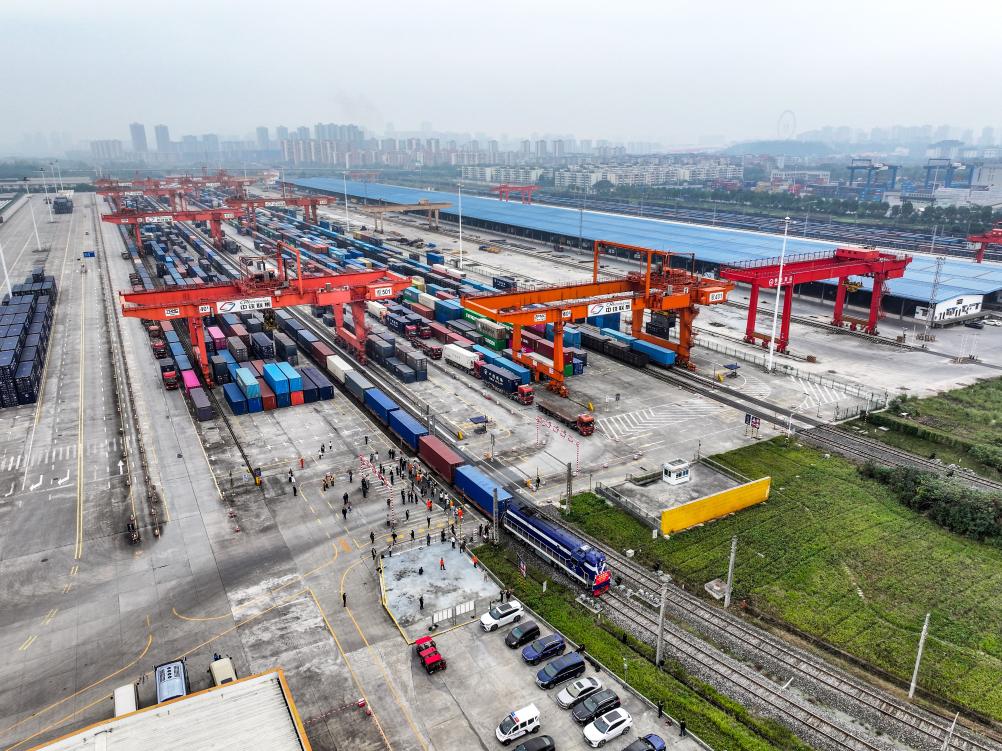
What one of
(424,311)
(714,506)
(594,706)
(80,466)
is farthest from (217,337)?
(594,706)

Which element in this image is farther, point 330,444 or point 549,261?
point 549,261

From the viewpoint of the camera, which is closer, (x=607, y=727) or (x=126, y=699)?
(x=607, y=727)

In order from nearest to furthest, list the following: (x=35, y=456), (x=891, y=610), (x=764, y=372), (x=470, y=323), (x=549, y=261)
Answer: (x=891, y=610), (x=35, y=456), (x=764, y=372), (x=470, y=323), (x=549, y=261)

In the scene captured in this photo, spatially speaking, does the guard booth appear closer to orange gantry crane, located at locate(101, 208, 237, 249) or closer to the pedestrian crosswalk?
the pedestrian crosswalk

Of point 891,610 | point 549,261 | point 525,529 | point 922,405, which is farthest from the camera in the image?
point 549,261

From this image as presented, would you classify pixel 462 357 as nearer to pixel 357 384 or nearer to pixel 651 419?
pixel 357 384

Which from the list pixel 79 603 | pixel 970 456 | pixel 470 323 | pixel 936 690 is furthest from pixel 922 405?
pixel 79 603

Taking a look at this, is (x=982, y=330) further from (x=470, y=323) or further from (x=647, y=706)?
(x=647, y=706)

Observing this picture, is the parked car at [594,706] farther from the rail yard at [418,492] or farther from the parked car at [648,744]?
the parked car at [648,744]
